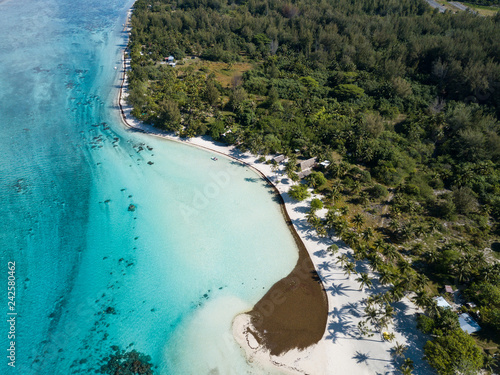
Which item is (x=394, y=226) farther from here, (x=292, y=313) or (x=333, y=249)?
(x=292, y=313)

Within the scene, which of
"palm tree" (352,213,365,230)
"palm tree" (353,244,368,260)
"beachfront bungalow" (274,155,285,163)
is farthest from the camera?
"beachfront bungalow" (274,155,285,163)

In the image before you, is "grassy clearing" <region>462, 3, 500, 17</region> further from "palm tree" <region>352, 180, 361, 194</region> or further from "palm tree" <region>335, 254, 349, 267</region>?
"palm tree" <region>335, 254, 349, 267</region>

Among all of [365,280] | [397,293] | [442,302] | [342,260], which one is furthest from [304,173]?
[442,302]

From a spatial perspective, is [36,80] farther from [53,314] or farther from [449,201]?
[449,201]

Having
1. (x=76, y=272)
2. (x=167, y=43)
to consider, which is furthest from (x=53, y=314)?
(x=167, y=43)

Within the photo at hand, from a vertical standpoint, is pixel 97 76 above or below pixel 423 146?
above

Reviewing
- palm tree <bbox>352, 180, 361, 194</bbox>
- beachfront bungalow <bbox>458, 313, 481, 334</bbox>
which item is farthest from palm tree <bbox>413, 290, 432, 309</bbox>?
palm tree <bbox>352, 180, 361, 194</bbox>
